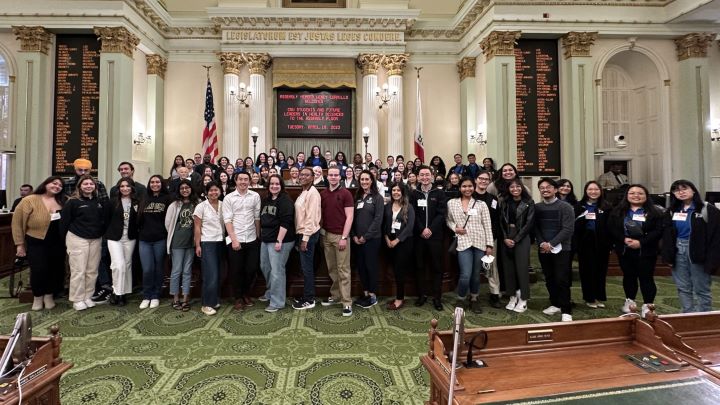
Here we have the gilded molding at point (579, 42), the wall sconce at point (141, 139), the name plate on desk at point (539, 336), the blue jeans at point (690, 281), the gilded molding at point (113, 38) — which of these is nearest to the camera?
the name plate on desk at point (539, 336)

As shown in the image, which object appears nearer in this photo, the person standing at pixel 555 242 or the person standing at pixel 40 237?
the person standing at pixel 555 242

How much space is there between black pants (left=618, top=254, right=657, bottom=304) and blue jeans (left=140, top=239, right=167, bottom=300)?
557 centimetres

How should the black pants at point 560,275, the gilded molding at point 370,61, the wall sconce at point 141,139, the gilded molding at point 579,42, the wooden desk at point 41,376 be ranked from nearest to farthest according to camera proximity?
the wooden desk at point 41,376 < the black pants at point 560,275 < the gilded molding at point 579,42 < the wall sconce at point 141,139 < the gilded molding at point 370,61

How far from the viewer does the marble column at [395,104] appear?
10.4m

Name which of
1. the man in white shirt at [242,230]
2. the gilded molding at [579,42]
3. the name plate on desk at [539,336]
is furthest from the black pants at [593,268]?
the gilded molding at [579,42]

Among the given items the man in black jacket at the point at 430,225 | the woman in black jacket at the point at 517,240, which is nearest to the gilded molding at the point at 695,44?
the woman in black jacket at the point at 517,240

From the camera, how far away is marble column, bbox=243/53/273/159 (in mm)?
10195

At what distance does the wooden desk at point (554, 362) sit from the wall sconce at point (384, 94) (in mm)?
9320

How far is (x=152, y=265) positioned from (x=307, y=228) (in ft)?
6.69

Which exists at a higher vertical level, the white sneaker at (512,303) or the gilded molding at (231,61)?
the gilded molding at (231,61)

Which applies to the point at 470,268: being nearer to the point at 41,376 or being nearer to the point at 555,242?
the point at 555,242

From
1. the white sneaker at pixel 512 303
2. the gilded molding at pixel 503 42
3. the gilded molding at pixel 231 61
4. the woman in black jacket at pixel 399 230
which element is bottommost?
the white sneaker at pixel 512 303

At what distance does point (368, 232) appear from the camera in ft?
13.0

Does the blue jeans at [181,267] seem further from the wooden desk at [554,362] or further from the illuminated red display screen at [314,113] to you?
the illuminated red display screen at [314,113]
